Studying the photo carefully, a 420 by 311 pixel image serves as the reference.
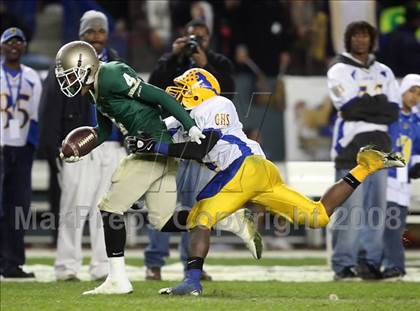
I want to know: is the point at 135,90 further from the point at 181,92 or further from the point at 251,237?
the point at 251,237

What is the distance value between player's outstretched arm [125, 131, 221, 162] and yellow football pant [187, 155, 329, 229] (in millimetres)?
301

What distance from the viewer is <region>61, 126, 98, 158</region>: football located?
880cm

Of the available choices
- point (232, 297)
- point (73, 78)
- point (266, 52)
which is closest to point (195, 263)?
point (232, 297)

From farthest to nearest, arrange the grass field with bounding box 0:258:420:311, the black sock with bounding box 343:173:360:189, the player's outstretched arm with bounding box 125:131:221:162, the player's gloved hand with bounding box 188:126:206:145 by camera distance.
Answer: the black sock with bounding box 343:173:360:189
the player's outstretched arm with bounding box 125:131:221:162
the player's gloved hand with bounding box 188:126:206:145
the grass field with bounding box 0:258:420:311

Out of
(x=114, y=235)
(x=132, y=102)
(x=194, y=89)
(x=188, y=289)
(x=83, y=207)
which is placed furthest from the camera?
(x=83, y=207)

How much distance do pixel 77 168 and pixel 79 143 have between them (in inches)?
80.6

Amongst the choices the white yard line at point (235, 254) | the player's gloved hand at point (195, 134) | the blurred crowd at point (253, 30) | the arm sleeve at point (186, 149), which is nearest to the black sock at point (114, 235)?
the arm sleeve at point (186, 149)

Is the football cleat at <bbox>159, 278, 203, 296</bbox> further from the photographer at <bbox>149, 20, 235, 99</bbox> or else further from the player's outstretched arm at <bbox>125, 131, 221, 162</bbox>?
the photographer at <bbox>149, 20, 235, 99</bbox>

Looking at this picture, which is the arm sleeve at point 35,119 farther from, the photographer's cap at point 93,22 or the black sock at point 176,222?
the black sock at point 176,222

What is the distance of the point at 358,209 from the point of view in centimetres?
1114

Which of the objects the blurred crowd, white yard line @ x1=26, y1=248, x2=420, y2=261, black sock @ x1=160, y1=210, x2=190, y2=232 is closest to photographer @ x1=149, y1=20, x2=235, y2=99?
black sock @ x1=160, y1=210, x2=190, y2=232

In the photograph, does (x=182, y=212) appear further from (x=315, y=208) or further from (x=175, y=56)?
(x=175, y=56)

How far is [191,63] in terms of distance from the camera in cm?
1086

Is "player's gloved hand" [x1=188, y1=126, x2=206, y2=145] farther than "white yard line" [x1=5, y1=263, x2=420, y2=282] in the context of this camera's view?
No
